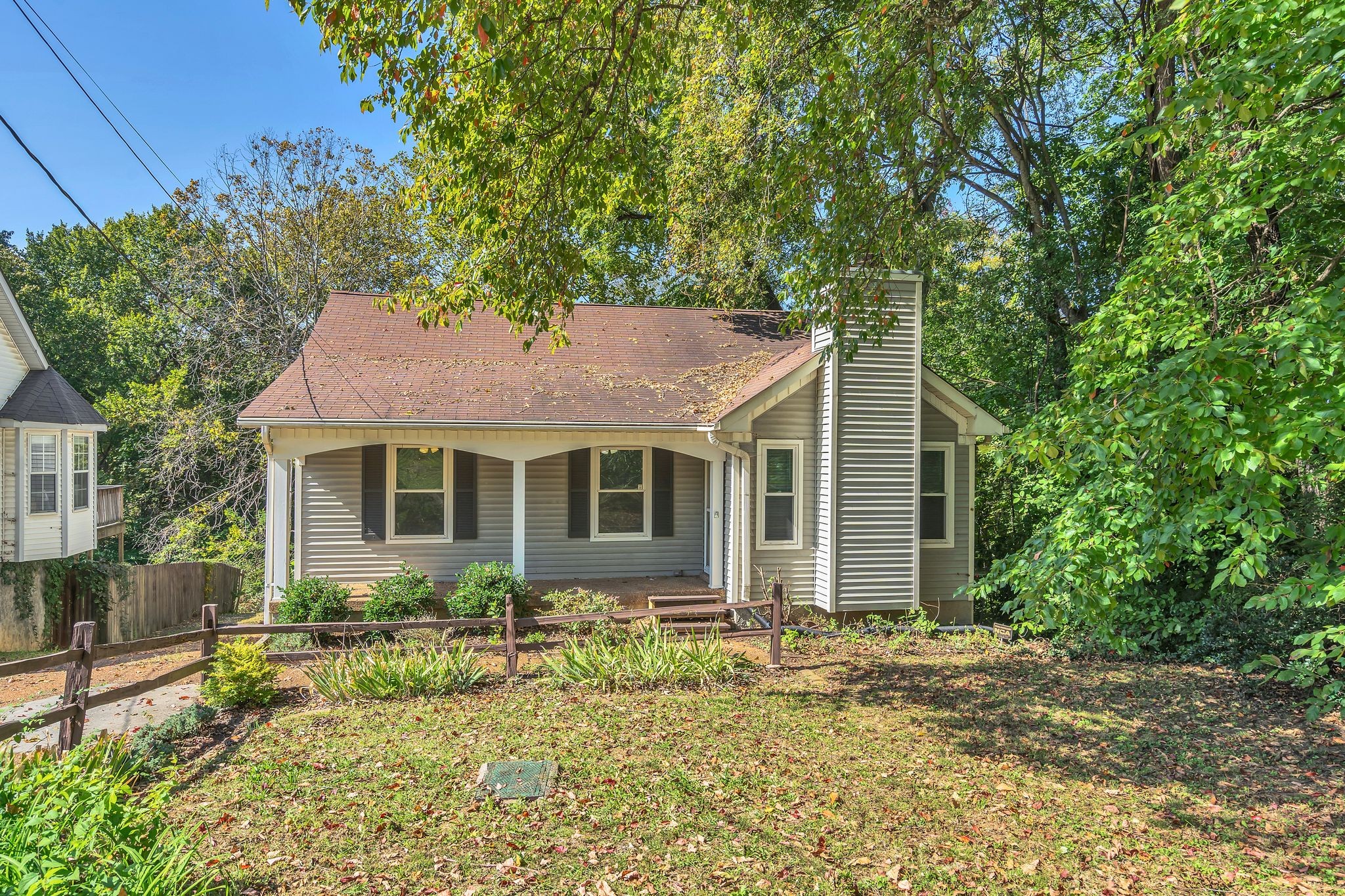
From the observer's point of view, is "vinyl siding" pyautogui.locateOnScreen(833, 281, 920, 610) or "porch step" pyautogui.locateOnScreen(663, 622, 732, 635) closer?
"porch step" pyautogui.locateOnScreen(663, 622, 732, 635)

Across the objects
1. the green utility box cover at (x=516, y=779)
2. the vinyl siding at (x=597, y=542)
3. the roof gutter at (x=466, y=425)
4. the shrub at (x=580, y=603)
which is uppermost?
the roof gutter at (x=466, y=425)

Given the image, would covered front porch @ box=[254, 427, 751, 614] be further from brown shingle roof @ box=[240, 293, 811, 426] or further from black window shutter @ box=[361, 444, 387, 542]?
brown shingle roof @ box=[240, 293, 811, 426]

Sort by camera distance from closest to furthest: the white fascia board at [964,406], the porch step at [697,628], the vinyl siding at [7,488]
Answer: the porch step at [697,628] < the white fascia board at [964,406] < the vinyl siding at [7,488]

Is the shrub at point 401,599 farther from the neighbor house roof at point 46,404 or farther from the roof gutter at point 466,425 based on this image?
the neighbor house roof at point 46,404

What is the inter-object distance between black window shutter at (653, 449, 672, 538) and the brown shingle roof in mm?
1294

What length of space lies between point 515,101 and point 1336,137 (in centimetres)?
633

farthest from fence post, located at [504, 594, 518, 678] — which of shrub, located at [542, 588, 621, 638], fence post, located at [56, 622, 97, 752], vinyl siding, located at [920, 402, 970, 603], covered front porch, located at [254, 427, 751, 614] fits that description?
vinyl siding, located at [920, 402, 970, 603]

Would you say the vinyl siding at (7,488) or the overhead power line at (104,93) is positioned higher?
the overhead power line at (104,93)

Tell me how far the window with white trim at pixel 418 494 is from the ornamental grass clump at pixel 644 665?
4.75 m

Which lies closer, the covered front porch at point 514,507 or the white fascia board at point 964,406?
the covered front porch at point 514,507

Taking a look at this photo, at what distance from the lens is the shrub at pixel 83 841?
10.9ft

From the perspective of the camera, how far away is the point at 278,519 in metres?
11.5

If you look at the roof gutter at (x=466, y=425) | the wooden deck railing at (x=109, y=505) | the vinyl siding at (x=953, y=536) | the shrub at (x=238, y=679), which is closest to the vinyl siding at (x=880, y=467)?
the vinyl siding at (x=953, y=536)

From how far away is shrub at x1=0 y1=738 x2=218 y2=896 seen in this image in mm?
3314
